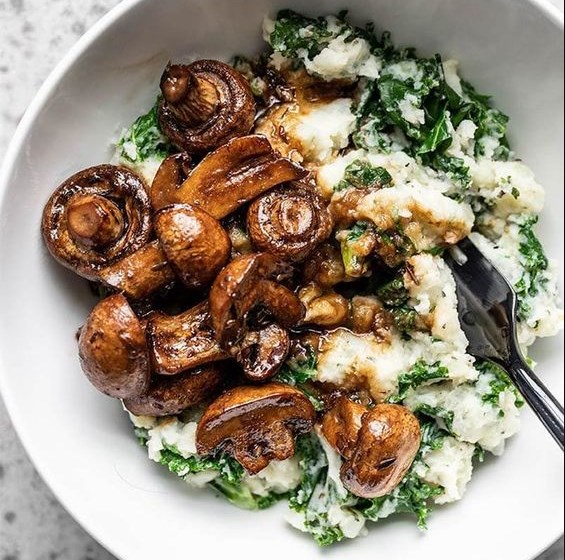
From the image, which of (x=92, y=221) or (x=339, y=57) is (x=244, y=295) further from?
(x=339, y=57)

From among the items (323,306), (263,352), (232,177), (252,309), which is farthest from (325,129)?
(263,352)

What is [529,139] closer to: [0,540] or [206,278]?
[206,278]

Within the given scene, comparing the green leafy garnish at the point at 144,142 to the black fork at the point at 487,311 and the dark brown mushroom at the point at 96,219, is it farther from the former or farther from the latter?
the black fork at the point at 487,311

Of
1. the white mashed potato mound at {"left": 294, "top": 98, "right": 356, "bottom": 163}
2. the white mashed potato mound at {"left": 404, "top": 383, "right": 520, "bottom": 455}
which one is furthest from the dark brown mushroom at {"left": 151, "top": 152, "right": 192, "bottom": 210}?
the white mashed potato mound at {"left": 404, "top": 383, "right": 520, "bottom": 455}

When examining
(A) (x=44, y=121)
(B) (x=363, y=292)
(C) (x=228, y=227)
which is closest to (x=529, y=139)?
(B) (x=363, y=292)

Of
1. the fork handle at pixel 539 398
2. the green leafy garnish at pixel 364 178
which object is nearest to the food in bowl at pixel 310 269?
the green leafy garnish at pixel 364 178
